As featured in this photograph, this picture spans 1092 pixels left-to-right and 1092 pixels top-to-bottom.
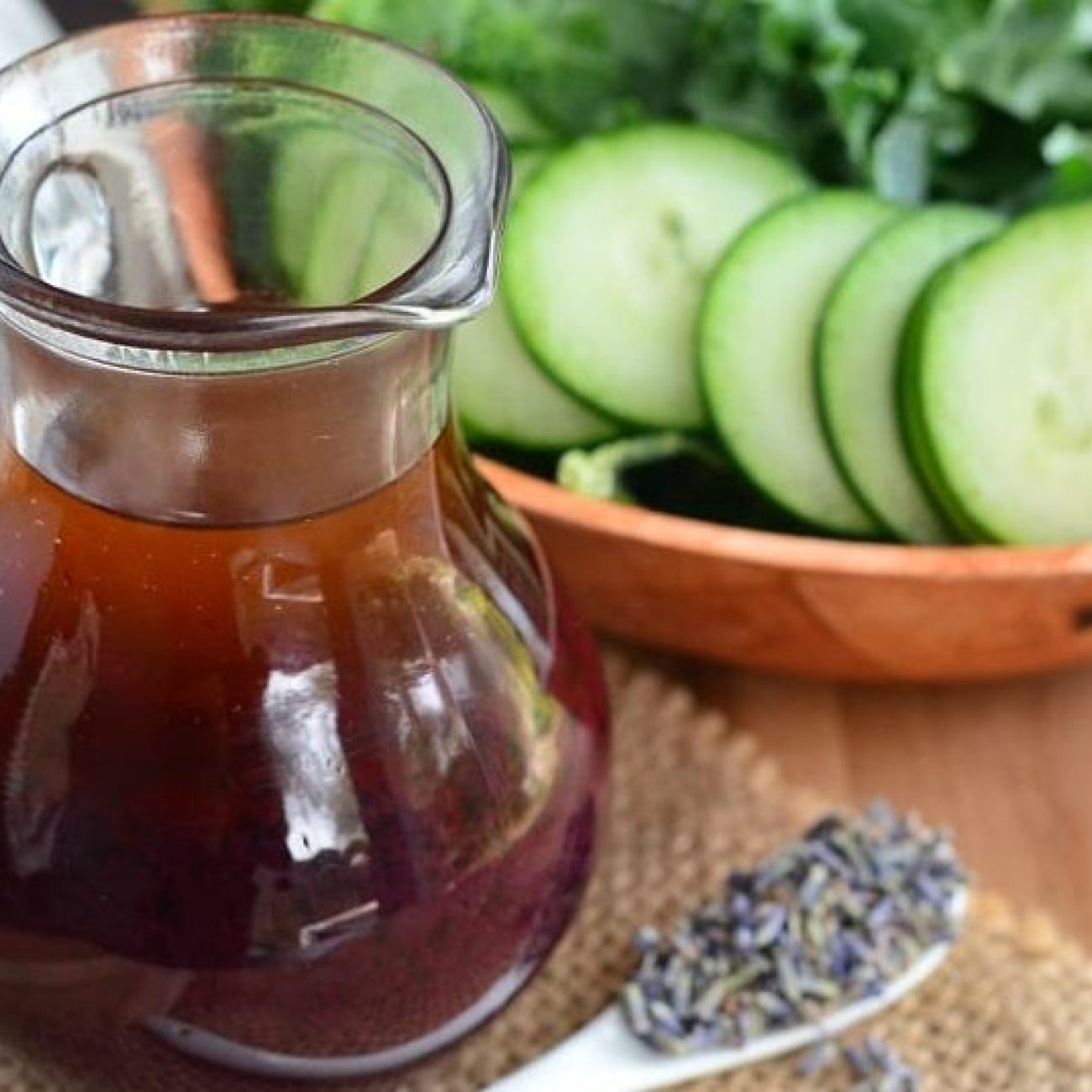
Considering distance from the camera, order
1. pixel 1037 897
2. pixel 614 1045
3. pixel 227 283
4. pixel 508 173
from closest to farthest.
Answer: pixel 508 173 → pixel 227 283 → pixel 614 1045 → pixel 1037 897

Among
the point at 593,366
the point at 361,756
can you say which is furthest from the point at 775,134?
the point at 361,756

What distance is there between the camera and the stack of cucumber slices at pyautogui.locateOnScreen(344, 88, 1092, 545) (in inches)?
42.7

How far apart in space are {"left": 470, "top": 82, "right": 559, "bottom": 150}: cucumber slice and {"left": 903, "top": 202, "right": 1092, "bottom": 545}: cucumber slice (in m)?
0.35

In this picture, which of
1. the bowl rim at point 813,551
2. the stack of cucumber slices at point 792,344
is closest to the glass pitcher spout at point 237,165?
the bowl rim at point 813,551

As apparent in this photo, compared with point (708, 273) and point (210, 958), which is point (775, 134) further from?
point (210, 958)

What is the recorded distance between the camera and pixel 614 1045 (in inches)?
36.9

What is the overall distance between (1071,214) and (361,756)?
0.60 meters

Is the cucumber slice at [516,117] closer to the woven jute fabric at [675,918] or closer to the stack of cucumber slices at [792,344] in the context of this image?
the stack of cucumber slices at [792,344]

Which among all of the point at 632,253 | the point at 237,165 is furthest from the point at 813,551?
the point at 237,165

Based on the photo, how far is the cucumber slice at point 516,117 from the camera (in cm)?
132

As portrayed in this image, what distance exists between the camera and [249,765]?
27.2 inches

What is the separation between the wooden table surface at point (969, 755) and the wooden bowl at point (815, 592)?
0.19ft

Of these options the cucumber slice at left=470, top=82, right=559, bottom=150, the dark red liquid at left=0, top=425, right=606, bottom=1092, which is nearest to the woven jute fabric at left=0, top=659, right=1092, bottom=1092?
the dark red liquid at left=0, top=425, right=606, bottom=1092

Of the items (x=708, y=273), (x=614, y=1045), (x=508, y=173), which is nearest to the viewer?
(x=508, y=173)
